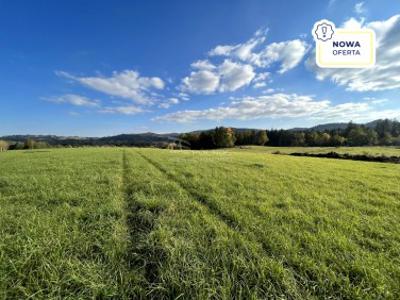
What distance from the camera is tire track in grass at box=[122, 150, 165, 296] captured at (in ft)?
11.1

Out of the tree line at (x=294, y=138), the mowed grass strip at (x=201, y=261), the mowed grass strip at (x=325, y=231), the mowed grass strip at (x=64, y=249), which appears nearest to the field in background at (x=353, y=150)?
the tree line at (x=294, y=138)

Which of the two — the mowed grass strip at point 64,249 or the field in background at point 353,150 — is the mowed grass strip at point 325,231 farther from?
the field in background at point 353,150

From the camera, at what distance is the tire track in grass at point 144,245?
134 inches

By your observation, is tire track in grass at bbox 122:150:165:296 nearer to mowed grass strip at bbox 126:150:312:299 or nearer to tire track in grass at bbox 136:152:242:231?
mowed grass strip at bbox 126:150:312:299

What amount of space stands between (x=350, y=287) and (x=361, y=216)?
3680mm

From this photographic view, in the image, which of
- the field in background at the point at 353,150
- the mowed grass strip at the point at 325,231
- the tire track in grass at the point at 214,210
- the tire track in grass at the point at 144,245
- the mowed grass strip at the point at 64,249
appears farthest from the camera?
the field in background at the point at 353,150

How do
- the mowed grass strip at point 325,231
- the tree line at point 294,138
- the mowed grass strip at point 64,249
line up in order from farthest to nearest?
the tree line at point 294,138 < the mowed grass strip at point 325,231 < the mowed grass strip at point 64,249

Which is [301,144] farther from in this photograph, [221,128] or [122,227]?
[122,227]

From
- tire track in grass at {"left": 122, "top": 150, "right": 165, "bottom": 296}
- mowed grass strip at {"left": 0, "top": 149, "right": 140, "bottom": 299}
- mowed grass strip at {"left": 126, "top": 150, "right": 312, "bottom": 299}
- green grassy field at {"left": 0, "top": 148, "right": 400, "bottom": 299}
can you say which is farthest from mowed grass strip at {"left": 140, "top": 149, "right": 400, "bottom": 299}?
mowed grass strip at {"left": 0, "top": 149, "right": 140, "bottom": 299}

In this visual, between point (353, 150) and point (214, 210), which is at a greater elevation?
point (214, 210)

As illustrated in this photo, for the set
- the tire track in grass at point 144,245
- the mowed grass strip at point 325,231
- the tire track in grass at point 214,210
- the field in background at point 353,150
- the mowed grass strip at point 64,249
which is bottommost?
the field in background at point 353,150

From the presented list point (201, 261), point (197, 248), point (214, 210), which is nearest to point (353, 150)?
point (214, 210)

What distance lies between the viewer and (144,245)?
409cm

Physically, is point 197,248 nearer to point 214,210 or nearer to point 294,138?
point 214,210
